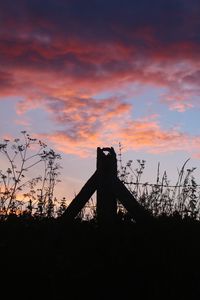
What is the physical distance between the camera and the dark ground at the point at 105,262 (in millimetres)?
5199

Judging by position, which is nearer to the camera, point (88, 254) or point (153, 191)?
point (88, 254)

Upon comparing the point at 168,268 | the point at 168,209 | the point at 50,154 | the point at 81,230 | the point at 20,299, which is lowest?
the point at 20,299

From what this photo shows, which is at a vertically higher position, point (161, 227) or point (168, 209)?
point (168, 209)

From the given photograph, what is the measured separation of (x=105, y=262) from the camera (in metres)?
5.56

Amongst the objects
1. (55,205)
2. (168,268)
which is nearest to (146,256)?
(168,268)

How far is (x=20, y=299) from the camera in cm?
520

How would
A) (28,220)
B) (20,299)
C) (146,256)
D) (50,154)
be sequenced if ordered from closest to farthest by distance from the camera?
1. (20,299)
2. (146,256)
3. (28,220)
4. (50,154)

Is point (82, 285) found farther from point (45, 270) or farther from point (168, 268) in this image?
point (168, 268)

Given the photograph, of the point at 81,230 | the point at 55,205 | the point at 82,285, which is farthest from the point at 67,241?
the point at 55,205

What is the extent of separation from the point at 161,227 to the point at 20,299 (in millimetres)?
2195

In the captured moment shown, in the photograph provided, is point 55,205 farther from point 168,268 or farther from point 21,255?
point 168,268


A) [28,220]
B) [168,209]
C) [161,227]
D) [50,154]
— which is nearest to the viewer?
[161,227]

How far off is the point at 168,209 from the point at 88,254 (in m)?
3.24

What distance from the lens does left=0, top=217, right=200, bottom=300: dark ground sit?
5.20 metres
